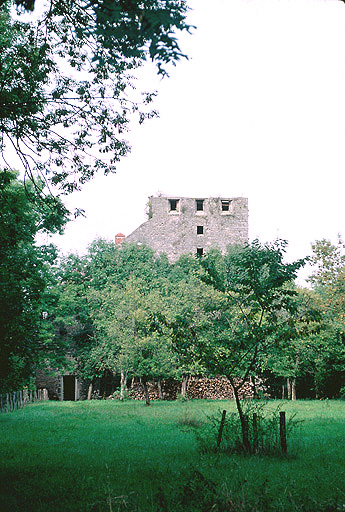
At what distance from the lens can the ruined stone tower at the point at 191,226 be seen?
149 ft

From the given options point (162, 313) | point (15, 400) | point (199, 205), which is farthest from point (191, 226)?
point (15, 400)

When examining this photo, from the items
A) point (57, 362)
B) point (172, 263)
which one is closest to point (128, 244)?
point (172, 263)

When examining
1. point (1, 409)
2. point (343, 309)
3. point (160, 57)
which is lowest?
point (1, 409)

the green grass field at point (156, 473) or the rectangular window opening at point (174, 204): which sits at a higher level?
the rectangular window opening at point (174, 204)

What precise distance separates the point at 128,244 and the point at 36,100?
1251 inches

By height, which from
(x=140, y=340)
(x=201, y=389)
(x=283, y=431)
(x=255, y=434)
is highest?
(x=140, y=340)

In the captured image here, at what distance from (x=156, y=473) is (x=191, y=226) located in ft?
127

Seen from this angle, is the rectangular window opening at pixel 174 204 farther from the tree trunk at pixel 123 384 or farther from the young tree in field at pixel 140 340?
the tree trunk at pixel 123 384

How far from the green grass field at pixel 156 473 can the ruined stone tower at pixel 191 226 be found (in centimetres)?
2975

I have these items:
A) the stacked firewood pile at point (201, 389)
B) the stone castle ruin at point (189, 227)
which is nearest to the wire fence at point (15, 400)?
the stacked firewood pile at point (201, 389)

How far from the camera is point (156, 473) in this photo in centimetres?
814

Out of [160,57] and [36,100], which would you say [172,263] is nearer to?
[36,100]

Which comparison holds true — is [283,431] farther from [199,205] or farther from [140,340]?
[199,205]

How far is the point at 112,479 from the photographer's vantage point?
7.70 metres
